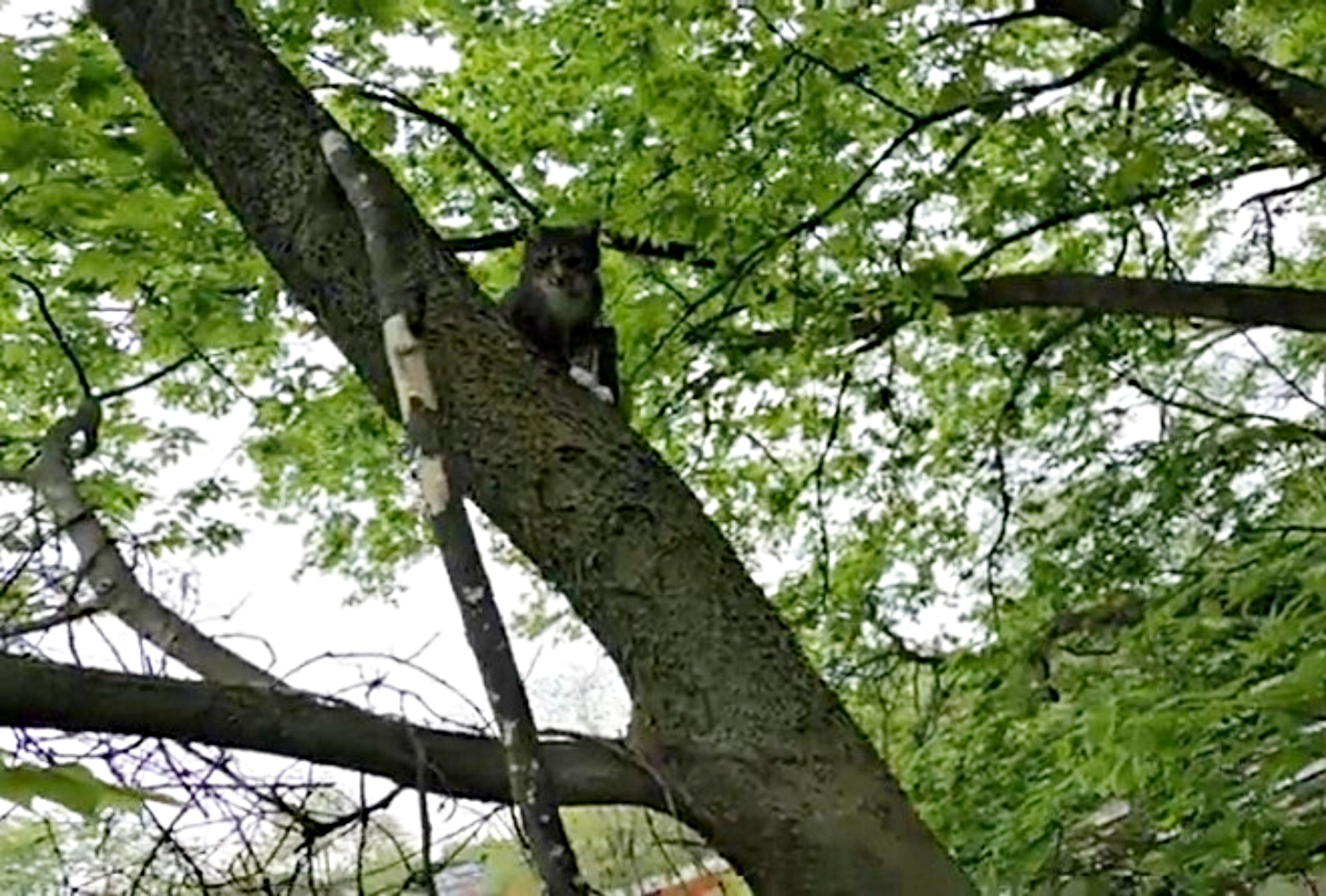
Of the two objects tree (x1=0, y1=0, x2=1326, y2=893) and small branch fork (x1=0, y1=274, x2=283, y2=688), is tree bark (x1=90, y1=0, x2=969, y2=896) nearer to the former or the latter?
tree (x1=0, y1=0, x2=1326, y2=893)

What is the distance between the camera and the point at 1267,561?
3045 mm

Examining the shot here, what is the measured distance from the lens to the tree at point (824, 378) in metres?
1.45

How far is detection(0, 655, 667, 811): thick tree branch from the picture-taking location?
4.33 ft

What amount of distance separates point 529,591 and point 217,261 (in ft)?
4.50

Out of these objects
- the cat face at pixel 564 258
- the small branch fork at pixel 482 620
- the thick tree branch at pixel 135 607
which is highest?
the cat face at pixel 564 258

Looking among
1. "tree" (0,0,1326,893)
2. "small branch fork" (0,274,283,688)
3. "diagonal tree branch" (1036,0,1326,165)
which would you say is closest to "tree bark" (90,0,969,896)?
"tree" (0,0,1326,893)

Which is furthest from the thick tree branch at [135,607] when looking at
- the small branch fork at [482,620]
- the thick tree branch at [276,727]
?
the small branch fork at [482,620]

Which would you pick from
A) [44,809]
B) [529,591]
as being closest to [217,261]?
[529,591]

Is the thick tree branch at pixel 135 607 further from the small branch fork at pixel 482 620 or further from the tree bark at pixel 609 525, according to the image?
the small branch fork at pixel 482 620

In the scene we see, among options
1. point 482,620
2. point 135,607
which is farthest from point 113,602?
point 482,620

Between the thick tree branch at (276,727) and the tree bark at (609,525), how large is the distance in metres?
0.08

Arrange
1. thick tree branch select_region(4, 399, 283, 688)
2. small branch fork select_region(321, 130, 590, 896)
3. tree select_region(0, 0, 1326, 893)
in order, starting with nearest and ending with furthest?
1. small branch fork select_region(321, 130, 590, 896)
2. tree select_region(0, 0, 1326, 893)
3. thick tree branch select_region(4, 399, 283, 688)

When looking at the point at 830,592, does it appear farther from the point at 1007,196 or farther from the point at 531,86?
the point at 531,86

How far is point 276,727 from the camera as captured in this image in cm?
137
